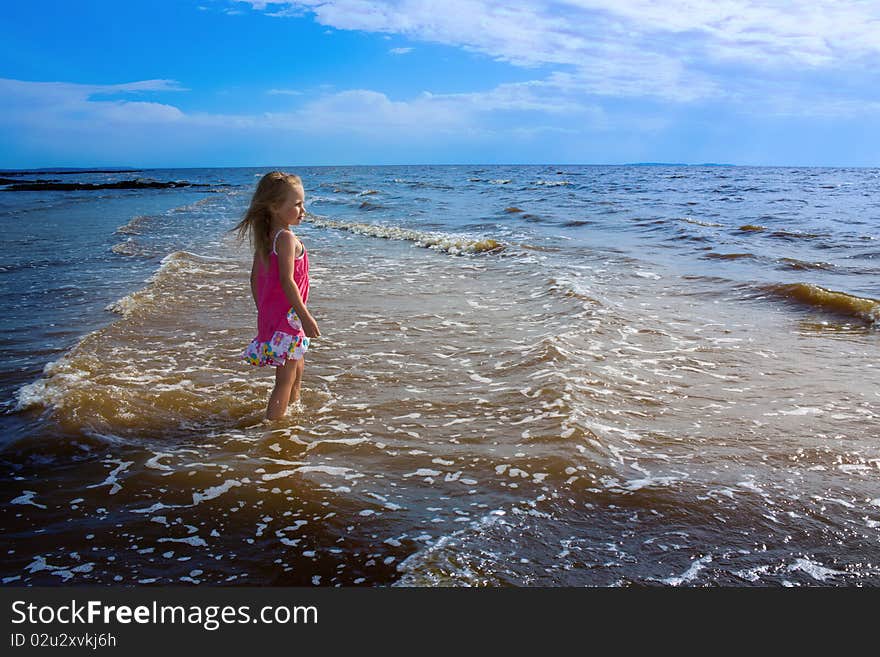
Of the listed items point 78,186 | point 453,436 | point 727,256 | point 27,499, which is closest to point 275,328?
point 453,436

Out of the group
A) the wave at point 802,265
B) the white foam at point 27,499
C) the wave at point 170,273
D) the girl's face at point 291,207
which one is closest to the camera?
the white foam at point 27,499

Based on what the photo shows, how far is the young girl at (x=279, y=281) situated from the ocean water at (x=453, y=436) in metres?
0.50

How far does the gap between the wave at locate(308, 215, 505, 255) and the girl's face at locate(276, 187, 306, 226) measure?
10648mm

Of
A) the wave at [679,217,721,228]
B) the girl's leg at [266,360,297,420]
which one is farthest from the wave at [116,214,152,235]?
the wave at [679,217,721,228]

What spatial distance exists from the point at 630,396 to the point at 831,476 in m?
1.71

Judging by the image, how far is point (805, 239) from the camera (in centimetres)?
1653

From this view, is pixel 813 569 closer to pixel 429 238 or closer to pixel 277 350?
pixel 277 350

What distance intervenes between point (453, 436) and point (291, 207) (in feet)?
6.51

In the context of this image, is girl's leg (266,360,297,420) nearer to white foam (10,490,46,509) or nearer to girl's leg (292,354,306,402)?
girl's leg (292,354,306,402)

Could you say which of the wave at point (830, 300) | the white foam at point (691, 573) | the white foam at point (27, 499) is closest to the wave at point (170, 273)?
the white foam at point (27, 499)

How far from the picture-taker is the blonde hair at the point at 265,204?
450 cm

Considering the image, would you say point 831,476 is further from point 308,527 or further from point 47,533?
point 47,533

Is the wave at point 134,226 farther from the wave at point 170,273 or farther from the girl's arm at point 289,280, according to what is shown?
the girl's arm at point 289,280

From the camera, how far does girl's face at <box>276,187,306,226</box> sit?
450cm
